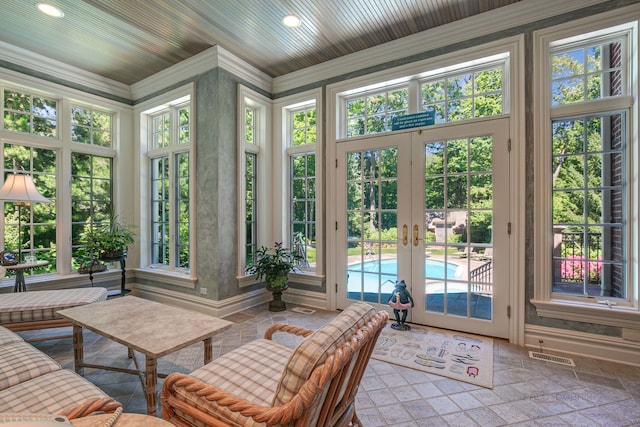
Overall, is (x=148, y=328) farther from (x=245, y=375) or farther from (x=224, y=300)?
(x=224, y=300)

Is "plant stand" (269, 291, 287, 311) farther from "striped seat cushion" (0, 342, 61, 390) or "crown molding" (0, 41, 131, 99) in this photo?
"crown molding" (0, 41, 131, 99)

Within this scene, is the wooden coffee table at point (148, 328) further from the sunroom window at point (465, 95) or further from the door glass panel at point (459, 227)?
the sunroom window at point (465, 95)

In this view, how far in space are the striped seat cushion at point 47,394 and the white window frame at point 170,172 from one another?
2.42m

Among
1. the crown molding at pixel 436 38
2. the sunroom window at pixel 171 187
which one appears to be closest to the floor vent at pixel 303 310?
the sunroom window at pixel 171 187

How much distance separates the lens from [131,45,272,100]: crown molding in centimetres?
366

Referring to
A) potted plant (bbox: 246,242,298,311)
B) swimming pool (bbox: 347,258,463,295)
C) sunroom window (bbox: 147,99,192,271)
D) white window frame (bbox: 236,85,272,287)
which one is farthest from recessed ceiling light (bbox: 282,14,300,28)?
swimming pool (bbox: 347,258,463,295)

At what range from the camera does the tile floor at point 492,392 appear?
1.87 meters

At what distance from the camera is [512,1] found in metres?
2.83

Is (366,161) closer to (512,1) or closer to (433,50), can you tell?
(433,50)

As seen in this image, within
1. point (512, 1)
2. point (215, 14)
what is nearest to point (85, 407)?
point (215, 14)

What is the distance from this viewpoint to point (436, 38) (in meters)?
3.26

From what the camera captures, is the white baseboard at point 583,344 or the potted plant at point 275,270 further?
the potted plant at point 275,270

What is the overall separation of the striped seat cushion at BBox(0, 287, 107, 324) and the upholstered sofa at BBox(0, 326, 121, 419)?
3.35 feet

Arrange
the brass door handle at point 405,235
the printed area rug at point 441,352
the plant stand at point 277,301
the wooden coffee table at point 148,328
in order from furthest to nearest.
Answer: the plant stand at point 277,301
the brass door handle at point 405,235
the printed area rug at point 441,352
the wooden coffee table at point 148,328
